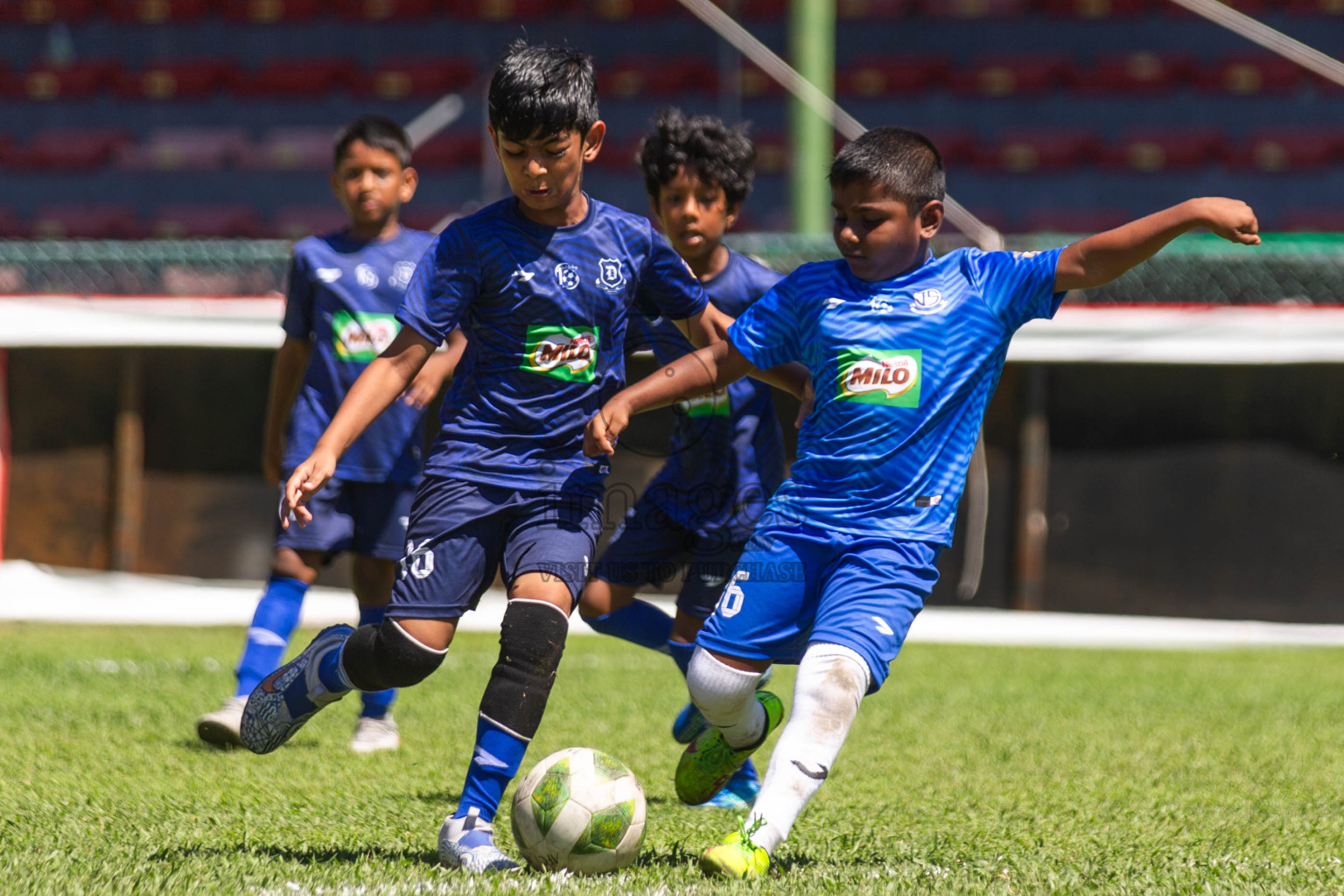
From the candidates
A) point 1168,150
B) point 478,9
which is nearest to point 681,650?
point 1168,150

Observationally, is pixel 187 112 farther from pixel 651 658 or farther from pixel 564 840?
pixel 564 840

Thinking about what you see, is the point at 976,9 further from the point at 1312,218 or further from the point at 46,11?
the point at 46,11

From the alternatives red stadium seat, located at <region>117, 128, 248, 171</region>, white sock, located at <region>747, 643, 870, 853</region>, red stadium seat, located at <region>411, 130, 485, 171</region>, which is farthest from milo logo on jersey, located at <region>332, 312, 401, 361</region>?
red stadium seat, located at <region>117, 128, 248, 171</region>

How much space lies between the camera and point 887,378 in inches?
125

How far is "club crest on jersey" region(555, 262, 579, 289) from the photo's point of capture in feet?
10.9

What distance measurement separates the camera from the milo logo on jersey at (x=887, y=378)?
3170 millimetres

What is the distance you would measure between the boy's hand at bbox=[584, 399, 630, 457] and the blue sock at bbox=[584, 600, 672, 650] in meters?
1.25

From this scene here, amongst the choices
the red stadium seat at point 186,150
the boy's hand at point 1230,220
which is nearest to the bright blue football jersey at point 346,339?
the boy's hand at point 1230,220

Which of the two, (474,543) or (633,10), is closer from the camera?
(474,543)

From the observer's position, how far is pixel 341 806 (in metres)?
3.58

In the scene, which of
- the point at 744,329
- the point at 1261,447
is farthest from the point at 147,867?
the point at 1261,447

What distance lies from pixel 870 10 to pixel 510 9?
12.6 feet

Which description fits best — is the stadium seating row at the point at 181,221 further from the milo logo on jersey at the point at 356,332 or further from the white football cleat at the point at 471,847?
the white football cleat at the point at 471,847

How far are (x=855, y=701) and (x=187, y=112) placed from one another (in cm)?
1386
